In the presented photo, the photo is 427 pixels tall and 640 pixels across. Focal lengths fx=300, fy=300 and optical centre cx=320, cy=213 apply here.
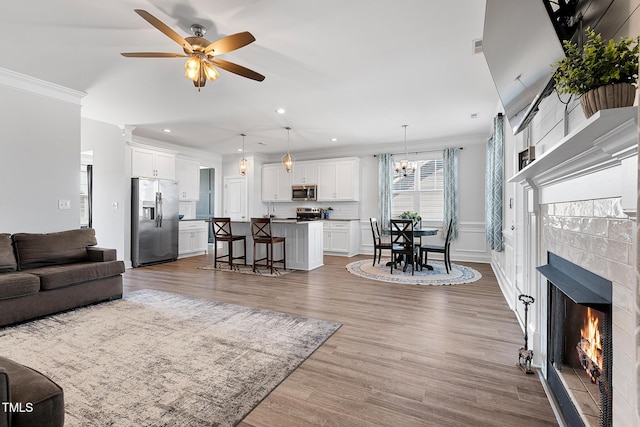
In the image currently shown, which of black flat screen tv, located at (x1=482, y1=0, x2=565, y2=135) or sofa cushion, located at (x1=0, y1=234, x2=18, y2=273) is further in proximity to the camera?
sofa cushion, located at (x1=0, y1=234, x2=18, y2=273)

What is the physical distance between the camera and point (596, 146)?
1020mm

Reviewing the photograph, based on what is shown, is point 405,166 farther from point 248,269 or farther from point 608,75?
point 608,75

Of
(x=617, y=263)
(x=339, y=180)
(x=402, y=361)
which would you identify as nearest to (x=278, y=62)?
(x=402, y=361)

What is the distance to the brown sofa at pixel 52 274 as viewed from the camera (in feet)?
9.68

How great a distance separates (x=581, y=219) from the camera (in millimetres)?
1430

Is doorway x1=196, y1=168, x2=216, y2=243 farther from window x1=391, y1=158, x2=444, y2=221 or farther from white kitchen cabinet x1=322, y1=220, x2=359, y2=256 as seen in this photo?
window x1=391, y1=158, x2=444, y2=221

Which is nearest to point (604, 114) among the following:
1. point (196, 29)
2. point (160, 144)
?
point (196, 29)

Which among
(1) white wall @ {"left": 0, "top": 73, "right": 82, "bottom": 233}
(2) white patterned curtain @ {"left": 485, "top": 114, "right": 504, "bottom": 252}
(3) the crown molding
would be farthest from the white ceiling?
(2) white patterned curtain @ {"left": 485, "top": 114, "right": 504, "bottom": 252}

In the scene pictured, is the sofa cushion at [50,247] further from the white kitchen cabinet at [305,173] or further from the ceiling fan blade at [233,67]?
the white kitchen cabinet at [305,173]

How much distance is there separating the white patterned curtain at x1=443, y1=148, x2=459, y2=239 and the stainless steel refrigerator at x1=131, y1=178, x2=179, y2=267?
20.2 ft

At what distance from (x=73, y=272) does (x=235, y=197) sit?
5657mm

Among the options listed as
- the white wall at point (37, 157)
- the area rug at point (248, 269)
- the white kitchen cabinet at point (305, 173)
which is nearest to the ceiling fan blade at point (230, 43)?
the white wall at point (37, 157)

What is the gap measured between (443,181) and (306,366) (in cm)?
587

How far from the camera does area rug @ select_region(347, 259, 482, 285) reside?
15.6ft
